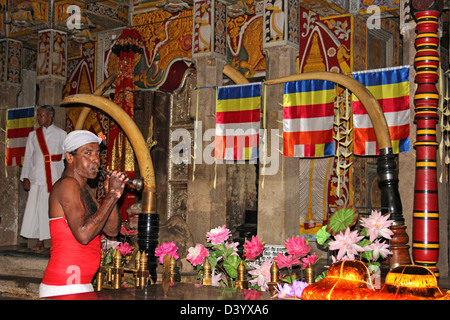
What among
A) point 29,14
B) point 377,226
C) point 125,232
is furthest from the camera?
point 29,14

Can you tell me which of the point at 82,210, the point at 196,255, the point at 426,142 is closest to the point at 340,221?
the point at 196,255

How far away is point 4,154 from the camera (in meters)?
11.7

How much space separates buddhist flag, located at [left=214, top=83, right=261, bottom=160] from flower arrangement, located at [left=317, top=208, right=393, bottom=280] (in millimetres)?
4383

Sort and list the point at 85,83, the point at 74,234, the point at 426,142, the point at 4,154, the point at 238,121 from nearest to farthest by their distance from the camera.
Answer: the point at 74,234 → the point at 426,142 → the point at 238,121 → the point at 4,154 → the point at 85,83

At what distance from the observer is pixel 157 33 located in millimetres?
11961

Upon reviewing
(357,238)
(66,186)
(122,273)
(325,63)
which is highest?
(325,63)

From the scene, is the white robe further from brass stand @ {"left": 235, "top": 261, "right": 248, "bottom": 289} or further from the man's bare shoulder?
brass stand @ {"left": 235, "top": 261, "right": 248, "bottom": 289}

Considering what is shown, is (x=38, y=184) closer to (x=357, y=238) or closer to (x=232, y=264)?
(x=232, y=264)

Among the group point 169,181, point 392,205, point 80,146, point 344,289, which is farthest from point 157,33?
point 344,289

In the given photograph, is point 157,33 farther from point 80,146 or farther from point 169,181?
point 80,146

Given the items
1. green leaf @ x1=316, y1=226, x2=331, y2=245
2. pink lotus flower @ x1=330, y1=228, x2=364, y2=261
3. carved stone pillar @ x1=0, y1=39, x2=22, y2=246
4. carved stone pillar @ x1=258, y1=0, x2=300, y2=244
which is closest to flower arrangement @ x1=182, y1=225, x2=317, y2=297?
green leaf @ x1=316, y1=226, x2=331, y2=245

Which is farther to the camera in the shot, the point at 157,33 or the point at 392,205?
the point at 157,33

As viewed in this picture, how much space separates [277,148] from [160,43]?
4.57 meters
